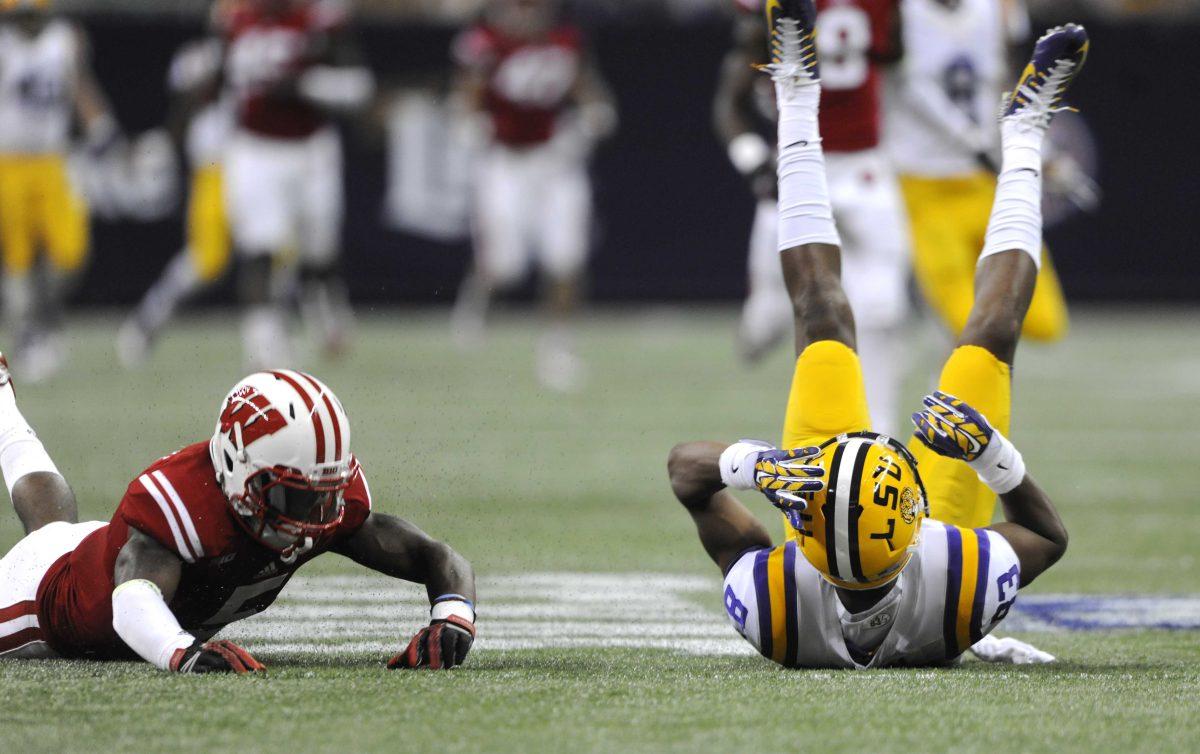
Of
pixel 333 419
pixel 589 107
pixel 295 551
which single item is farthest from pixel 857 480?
pixel 589 107

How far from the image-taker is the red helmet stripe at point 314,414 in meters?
3.35

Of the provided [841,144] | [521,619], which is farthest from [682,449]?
[841,144]

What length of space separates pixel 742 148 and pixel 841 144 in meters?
0.35

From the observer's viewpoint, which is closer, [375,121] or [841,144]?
[841,144]

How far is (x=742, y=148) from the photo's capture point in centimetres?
629

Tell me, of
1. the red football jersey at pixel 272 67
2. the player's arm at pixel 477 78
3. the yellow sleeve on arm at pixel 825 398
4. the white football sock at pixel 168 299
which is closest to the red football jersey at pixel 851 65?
the yellow sleeve on arm at pixel 825 398

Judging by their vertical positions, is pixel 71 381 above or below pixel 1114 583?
below

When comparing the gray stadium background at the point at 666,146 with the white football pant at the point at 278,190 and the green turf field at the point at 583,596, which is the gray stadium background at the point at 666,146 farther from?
the white football pant at the point at 278,190

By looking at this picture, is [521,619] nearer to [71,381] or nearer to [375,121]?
[71,381]

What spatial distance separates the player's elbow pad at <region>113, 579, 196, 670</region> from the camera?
10.9 feet

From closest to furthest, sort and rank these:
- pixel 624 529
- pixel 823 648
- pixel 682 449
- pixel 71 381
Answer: pixel 823 648, pixel 682 449, pixel 624 529, pixel 71 381

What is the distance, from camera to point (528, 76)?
500 inches

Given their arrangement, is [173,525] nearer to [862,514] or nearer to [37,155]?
[862,514]

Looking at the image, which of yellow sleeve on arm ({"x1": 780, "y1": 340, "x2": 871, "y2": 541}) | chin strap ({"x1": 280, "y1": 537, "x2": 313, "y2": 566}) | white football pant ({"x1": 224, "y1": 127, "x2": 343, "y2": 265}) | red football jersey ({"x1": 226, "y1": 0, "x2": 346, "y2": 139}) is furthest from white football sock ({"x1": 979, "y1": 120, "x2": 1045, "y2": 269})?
red football jersey ({"x1": 226, "y1": 0, "x2": 346, "y2": 139})
